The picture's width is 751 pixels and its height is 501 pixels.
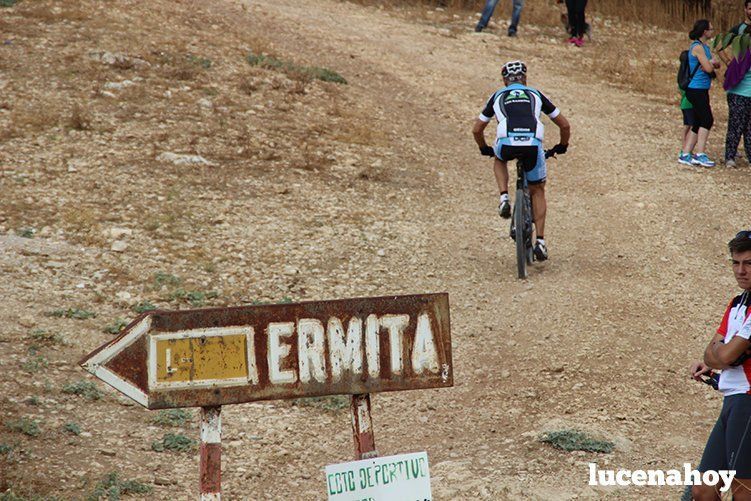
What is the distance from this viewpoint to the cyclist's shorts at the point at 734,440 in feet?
14.4

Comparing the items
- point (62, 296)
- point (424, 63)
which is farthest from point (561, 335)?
point (424, 63)

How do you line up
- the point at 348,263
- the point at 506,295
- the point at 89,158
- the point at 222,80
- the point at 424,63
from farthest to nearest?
the point at 424,63
the point at 222,80
the point at 89,158
the point at 348,263
the point at 506,295

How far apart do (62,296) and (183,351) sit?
15.5ft

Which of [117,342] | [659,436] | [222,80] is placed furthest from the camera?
[222,80]

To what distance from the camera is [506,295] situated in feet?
29.7

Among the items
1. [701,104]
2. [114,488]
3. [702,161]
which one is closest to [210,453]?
[114,488]

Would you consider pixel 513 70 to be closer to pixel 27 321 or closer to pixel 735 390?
pixel 27 321

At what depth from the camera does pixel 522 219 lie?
915 centimetres

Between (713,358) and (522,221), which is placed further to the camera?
(522,221)

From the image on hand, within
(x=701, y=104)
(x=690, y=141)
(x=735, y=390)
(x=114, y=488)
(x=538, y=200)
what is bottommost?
(x=114, y=488)

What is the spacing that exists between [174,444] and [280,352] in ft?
8.32

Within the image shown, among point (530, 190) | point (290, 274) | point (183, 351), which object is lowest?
point (290, 274)

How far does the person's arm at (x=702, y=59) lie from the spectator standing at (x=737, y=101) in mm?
170

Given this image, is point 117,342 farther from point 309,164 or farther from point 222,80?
point 222,80
